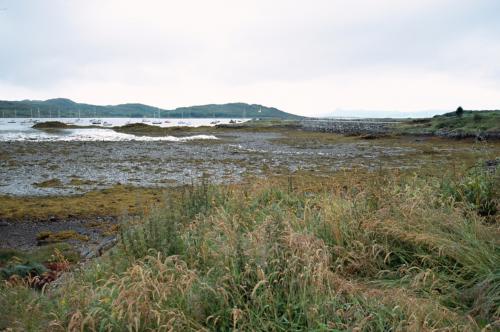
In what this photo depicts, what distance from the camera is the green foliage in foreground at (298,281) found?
3.29 meters

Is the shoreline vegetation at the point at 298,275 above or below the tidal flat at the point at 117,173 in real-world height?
above

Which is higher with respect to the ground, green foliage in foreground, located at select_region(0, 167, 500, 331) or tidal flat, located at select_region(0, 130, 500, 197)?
green foliage in foreground, located at select_region(0, 167, 500, 331)

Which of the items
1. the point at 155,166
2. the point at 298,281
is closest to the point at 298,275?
the point at 298,281

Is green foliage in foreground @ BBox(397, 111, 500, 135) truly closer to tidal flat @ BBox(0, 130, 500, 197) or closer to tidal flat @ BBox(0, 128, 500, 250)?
tidal flat @ BBox(0, 128, 500, 250)

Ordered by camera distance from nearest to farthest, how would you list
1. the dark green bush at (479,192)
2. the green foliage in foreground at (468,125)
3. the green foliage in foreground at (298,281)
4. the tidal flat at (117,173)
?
the green foliage in foreground at (298,281)
the dark green bush at (479,192)
the tidal flat at (117,173)
the green foliage in foreground at (468,125)

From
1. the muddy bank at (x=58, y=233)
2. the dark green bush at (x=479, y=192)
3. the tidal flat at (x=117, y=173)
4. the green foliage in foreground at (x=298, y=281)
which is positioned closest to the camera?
the green foliage in foreground at (x=298, y=281)

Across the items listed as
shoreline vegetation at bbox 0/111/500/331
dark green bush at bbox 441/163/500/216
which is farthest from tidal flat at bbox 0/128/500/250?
shoreline vegetation at bbox 0/111/500/331

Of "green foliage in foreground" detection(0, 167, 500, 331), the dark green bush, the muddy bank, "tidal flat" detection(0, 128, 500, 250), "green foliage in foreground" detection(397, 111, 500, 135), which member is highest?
"green foliage in foreground" detection(397, 111, 500, 135)

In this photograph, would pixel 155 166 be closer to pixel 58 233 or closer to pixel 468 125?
pixel 58 233

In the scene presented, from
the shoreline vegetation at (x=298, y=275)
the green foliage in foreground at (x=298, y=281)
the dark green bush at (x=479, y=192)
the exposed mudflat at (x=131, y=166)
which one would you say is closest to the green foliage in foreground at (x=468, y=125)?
the exposed mudflat at (x=131, y=166)

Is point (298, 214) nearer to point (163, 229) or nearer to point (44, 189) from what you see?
point (163, 229)

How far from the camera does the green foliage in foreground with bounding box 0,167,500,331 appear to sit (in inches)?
130

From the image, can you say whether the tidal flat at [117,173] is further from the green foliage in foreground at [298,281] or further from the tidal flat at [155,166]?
the green foliage in foreground at [298,281]

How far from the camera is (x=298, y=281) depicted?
142 inches
